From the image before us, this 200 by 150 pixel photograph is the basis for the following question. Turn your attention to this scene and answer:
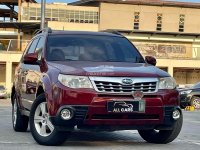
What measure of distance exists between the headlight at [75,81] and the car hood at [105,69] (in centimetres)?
6

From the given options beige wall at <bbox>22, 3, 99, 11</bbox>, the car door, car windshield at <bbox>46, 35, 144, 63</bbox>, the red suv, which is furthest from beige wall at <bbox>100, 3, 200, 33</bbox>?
the red suv

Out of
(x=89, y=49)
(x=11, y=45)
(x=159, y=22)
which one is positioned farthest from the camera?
(x=159, y=22)

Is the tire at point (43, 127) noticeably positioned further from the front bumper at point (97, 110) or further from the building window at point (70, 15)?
the building window at point (70, 15)

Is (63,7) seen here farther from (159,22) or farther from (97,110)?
(97,110)

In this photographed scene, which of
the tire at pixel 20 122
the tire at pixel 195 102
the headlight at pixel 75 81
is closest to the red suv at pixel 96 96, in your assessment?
the headlight at pixel 75 81

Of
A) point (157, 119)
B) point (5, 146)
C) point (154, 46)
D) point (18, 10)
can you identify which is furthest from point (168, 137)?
point (18, 10)

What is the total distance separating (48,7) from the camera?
62.7 meters

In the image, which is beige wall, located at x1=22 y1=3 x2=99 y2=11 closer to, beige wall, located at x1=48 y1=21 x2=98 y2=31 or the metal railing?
beige wall, located at x1=48 y1=21 x2=98 y2=31

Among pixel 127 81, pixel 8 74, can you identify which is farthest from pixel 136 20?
pixel 127 81

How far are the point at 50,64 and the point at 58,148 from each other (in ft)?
4.37

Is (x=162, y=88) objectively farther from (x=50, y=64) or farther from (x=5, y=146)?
(x=5, y=146)

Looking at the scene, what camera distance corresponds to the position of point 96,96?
7660 mm

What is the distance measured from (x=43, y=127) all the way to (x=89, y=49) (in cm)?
165

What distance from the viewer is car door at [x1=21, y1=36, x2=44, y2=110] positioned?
29.9 feet
